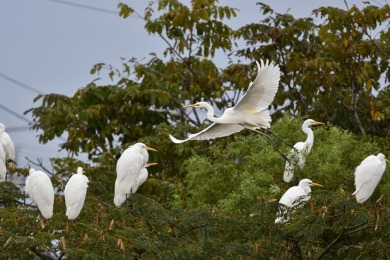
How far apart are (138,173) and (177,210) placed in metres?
0.46

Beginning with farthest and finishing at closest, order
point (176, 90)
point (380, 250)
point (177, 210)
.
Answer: point (176, 90)
point (177, 210)
point (380, 250)

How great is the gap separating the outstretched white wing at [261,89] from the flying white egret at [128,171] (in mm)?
1019

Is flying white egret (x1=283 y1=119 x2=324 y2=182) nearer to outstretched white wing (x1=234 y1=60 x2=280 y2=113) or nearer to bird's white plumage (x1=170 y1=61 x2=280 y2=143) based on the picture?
bird's white plumage (x1=170 y1=61 x2=280 y2=143)

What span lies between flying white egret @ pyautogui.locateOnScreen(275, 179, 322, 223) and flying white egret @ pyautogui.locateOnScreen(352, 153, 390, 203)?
378 millimetres

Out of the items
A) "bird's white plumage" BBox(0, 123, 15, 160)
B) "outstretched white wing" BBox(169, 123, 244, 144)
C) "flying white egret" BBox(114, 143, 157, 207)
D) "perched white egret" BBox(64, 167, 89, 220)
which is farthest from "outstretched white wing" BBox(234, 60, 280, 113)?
"bird's white plumage" BBox(0, 123, 15, 160)

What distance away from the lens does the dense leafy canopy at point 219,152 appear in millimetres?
7922

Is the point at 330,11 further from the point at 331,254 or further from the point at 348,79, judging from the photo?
the point at 331,254

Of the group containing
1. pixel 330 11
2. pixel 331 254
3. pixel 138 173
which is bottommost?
pixel 331 254

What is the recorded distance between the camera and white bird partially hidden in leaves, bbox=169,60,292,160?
9.41 meters

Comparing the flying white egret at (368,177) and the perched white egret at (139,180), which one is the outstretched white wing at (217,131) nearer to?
the perched white egret at (139,180)

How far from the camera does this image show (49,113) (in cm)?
1510

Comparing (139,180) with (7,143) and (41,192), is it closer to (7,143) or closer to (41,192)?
(41,192)

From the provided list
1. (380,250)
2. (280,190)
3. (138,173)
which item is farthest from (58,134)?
(380,250)

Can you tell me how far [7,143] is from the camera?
1064 cm
